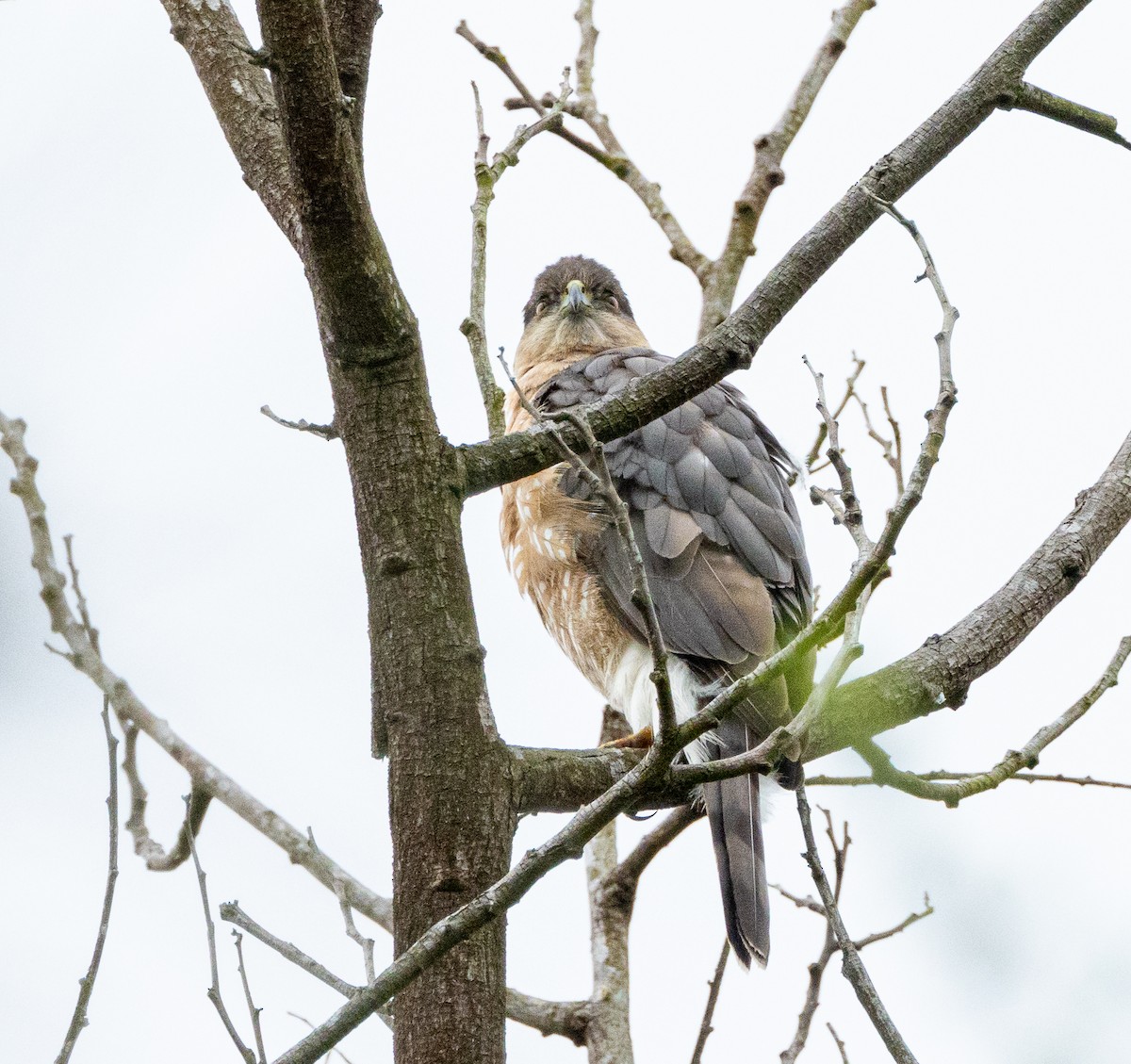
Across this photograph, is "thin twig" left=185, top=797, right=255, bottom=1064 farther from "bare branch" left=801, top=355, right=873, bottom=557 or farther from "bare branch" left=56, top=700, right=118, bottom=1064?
"bare branch" left=801, top=355, right=873, bottom=557

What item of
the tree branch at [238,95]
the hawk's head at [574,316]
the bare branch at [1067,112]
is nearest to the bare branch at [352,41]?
the tree branch at [238,95]

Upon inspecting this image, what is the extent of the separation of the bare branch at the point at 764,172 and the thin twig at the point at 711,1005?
1.82 meters

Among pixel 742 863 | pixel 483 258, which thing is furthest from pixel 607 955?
pixel 483 258

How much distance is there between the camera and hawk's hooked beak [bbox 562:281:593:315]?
5.32 meters

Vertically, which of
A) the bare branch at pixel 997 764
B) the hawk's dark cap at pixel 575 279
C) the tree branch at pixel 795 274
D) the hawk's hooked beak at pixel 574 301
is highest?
the hawk's dark cap at pixel 575 279

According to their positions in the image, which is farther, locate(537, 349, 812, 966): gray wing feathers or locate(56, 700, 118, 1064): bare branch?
locate(537, 349, 812, 966): gray wing feathers

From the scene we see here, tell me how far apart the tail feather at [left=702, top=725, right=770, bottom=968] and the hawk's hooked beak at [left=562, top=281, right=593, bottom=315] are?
2.68m

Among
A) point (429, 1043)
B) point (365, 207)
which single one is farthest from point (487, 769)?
point (365, 207)

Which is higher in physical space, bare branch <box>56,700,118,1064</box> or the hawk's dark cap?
the hawk's dark cap

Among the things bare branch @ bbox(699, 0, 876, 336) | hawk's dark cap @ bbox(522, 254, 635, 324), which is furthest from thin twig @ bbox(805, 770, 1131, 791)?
hawk's dark cap @ bbox(522, 254, 635, 324)

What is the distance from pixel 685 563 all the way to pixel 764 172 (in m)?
A: 1.41

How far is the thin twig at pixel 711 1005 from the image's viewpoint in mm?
2505

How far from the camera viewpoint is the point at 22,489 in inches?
123

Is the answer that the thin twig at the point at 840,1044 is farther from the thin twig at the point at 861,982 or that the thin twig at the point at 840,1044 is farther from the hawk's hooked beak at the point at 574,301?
the hawk's hooked beak at the point at 574,301
